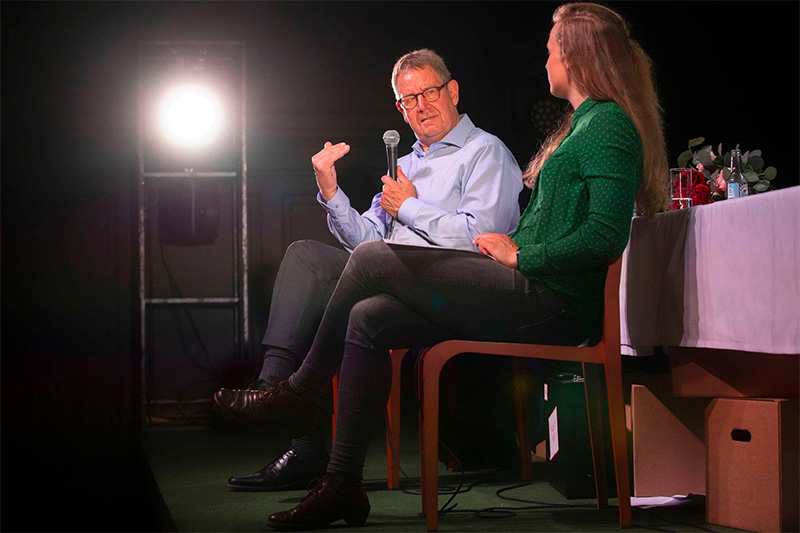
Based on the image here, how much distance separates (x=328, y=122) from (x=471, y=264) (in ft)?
9.33

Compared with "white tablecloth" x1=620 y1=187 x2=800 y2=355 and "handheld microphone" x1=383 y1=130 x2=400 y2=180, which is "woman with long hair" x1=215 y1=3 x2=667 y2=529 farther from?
"handheld microphone" x1=383 y1=130 x2=400 y2=180

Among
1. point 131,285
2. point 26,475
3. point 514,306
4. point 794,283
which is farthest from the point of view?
point 131,285

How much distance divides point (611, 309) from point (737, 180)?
36.5 inches

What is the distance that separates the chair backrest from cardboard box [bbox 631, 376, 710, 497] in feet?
1.09

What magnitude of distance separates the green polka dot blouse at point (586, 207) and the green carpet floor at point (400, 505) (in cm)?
43

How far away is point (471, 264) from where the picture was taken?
1.61 meters

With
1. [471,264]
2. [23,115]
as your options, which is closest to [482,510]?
[471,264]

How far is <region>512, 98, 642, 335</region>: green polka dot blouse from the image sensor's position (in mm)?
1580

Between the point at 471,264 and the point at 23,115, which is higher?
the point at 23,115

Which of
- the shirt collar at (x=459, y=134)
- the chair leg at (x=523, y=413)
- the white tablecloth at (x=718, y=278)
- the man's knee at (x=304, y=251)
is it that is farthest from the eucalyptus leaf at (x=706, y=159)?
the man's knee at (x=304, y=251)

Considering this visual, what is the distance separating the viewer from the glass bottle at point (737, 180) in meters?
2.35

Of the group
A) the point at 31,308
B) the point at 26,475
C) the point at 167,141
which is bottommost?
the point at 26,475

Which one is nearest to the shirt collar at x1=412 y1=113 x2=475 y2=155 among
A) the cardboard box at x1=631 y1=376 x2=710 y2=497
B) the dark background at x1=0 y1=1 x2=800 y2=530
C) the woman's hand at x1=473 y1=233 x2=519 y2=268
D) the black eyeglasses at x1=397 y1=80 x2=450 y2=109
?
the black eyeglasses at x1=397 y1=80 x2=450 y2=109

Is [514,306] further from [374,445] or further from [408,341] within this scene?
[374,445]
